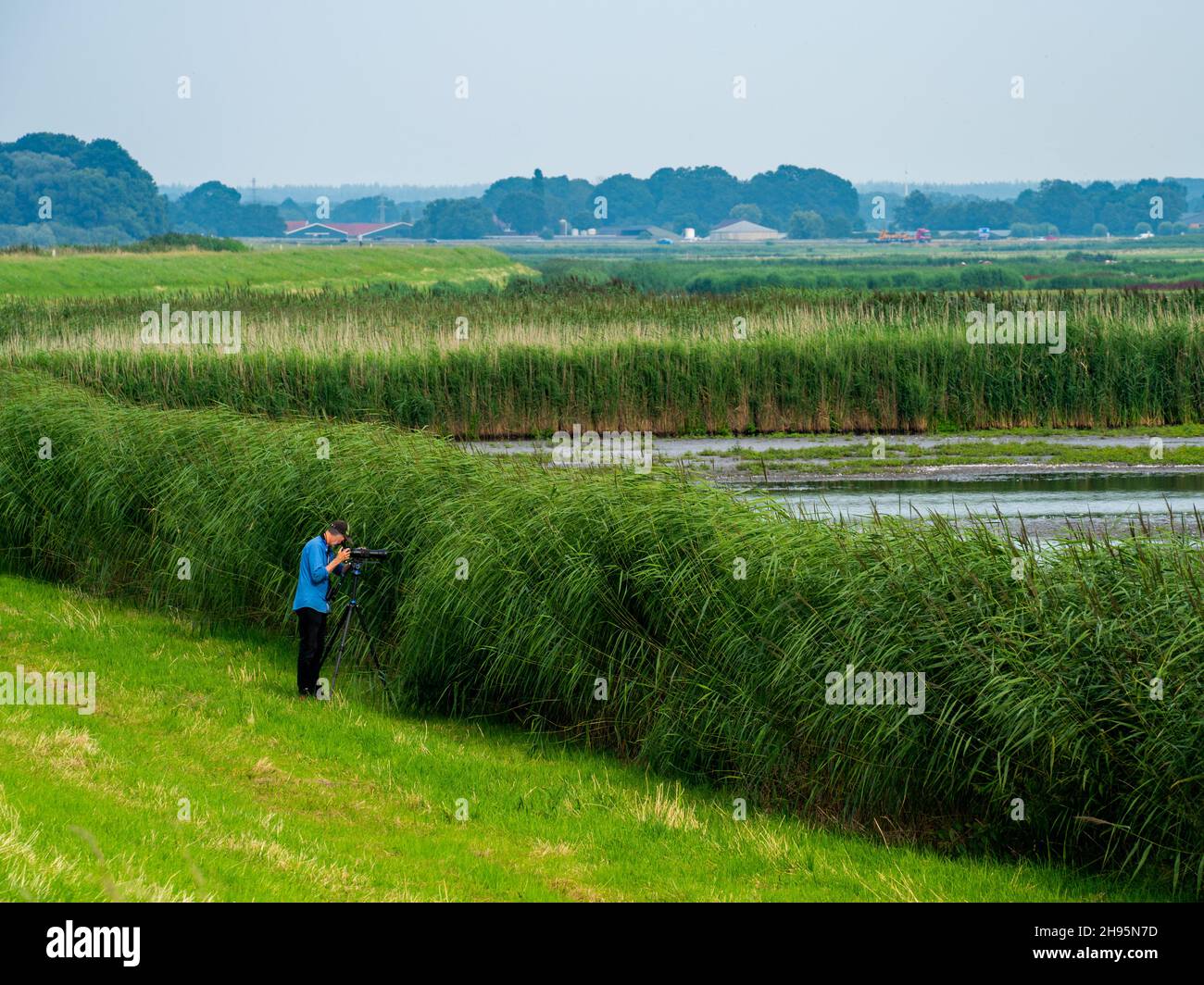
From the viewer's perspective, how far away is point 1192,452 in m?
32.3

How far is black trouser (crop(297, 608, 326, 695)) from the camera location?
14852mm

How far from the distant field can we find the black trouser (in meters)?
46.1

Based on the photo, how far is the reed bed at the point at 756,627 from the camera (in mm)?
10703

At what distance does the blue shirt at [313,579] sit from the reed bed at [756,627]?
1.04m

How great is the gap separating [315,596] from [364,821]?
400cm

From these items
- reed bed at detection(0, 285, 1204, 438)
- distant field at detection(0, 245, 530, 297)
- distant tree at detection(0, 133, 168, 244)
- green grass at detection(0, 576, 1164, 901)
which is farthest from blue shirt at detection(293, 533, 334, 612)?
distant tree at detection(0, 133, 168, 244)

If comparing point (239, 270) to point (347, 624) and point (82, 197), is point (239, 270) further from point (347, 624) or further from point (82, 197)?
point (82, 197)

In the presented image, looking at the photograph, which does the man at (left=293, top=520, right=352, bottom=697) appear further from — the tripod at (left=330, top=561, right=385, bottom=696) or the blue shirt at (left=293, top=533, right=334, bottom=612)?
the tripod at (left=330, top=561, right=385, bottom=696)

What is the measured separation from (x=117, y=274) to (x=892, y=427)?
51.8 meters

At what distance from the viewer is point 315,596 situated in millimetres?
14930

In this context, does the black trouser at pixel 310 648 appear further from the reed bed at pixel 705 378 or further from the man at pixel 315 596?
the reed bed at pixel 705 378

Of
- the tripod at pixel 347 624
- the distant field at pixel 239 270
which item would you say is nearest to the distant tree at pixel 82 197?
the distant field at pixel 239 270
